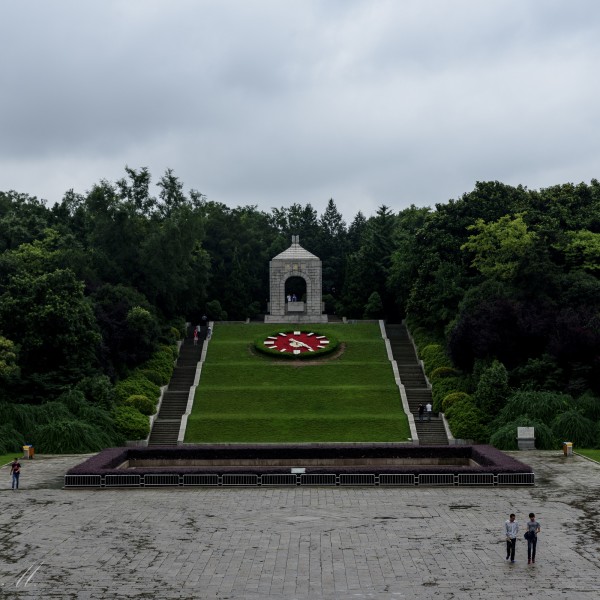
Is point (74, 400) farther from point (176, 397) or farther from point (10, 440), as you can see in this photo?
point (176, 397)

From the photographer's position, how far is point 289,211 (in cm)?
11512

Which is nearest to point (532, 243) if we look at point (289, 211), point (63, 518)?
point (63, 518)

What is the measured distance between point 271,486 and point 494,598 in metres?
14.8

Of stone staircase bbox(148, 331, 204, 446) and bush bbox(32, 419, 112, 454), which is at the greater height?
stone staircase bbox(148, 331, 204, 446)

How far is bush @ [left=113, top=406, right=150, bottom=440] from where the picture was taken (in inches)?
1813

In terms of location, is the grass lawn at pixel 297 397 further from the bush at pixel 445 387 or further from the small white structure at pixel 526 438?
the small white structure at pixel 526 438

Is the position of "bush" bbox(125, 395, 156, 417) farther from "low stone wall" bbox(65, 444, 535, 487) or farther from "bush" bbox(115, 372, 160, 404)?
"low stone wall" bbox(65, 444, 535, 487)

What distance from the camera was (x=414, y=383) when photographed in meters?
55.7

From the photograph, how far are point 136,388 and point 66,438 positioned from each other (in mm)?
9646

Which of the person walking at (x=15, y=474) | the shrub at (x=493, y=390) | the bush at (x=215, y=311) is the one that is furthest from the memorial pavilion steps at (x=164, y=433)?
the bush at (x=215, y=311)

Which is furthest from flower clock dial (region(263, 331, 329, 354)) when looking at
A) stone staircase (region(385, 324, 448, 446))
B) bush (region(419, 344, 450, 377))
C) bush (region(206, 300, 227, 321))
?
bush (region(206, 300, 227, 321))

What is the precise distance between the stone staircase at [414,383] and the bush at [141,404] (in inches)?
574

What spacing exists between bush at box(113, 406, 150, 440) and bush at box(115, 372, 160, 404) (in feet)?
7.67

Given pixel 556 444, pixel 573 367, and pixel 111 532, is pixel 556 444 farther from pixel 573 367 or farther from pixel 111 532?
pixel 111 532
